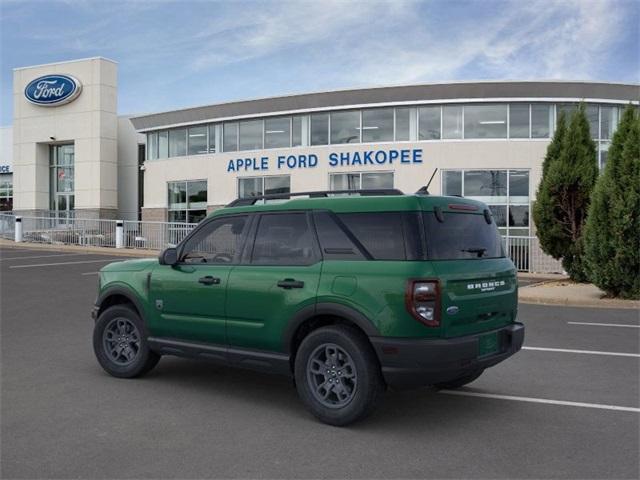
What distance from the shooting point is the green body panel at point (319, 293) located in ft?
15.4

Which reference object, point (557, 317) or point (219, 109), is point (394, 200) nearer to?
point (557, 317)

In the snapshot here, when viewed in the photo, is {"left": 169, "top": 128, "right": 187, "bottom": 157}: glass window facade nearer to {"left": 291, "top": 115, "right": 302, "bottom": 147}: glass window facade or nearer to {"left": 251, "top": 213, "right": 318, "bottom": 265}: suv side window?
{"left": 291, "top": 115, "right": 302, "bottom": 147}: glass window facade

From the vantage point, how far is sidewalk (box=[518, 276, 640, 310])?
12.5 meters

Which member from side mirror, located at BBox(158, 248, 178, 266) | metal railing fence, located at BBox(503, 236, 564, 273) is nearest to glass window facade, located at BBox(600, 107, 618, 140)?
metal railing fence, located at BBox(503, 236, 564, 273)

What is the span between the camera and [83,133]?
111 ft

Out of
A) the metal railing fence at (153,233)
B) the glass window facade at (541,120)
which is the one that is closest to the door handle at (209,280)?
the glass window facade at (541,120)

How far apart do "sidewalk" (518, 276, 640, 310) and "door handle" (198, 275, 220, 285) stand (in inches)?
356

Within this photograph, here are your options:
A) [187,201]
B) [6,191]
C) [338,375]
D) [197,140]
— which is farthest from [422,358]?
[6,191]

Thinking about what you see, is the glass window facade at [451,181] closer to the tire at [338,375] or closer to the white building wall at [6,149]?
the tire at [338,375]

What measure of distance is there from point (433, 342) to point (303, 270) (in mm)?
1207

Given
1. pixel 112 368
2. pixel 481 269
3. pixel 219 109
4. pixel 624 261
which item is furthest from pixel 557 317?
pixel 219 109

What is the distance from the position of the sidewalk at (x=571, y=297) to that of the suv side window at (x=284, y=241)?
29.2 feet

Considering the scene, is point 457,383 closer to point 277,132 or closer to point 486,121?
point 486,121

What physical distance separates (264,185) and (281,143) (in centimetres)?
191
